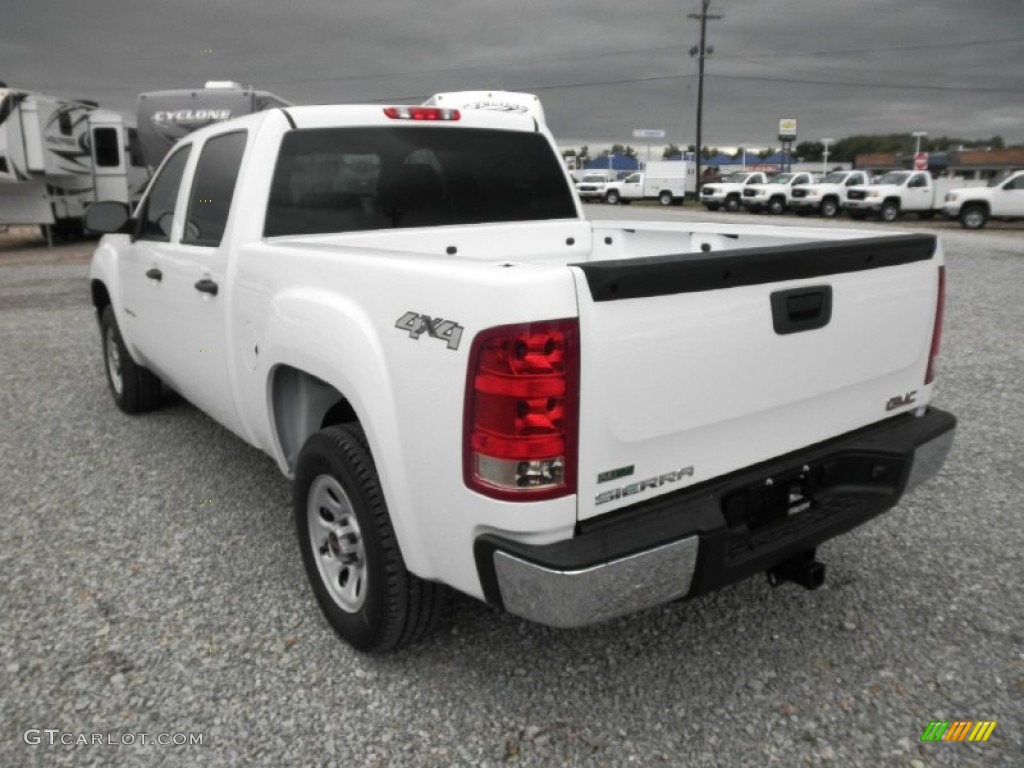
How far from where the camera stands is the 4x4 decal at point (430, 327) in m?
2.11

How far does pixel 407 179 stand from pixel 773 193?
33745 millimetres

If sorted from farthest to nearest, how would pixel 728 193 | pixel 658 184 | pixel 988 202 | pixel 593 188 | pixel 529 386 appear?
pixel 593 188 → pixel 658 184 → pixel 728 193 → pixel 988 202 → pixel 529 386

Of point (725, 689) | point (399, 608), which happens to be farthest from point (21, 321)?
point (725, 689)

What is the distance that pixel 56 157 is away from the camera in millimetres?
17094

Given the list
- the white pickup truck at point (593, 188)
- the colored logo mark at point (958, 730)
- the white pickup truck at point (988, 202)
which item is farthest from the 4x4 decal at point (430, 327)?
the white pickup truck at point (593, 188)

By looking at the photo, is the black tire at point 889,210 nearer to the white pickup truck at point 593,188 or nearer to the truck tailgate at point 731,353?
the white pickup truck at point 593,188

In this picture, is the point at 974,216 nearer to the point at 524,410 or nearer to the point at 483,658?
the point at 483,658

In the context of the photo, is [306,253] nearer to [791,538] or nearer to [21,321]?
[791,538]

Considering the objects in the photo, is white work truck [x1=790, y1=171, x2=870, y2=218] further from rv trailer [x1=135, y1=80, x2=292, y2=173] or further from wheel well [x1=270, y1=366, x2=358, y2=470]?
wheel well [x1=270, y1=366, x2=358, y2=470]

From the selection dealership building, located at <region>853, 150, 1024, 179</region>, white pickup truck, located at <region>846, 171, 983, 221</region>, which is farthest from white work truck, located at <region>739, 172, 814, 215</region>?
dealership building, located at <region>853, 150, 1024, 179</region>

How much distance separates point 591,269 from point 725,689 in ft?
4.99

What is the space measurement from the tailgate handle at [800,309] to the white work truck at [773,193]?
3329cm

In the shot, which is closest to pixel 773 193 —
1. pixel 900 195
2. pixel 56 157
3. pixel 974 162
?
pixel 900 195

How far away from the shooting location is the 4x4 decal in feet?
6.92
